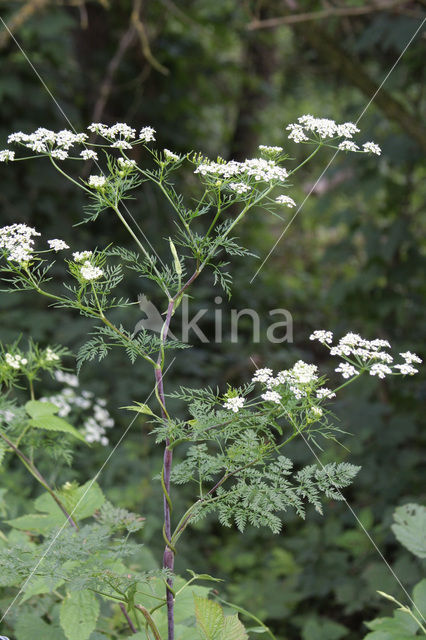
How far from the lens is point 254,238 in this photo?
6.78 m

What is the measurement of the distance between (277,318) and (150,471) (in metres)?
2.78

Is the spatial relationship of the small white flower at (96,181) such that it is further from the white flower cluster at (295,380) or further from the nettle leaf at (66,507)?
the nettle leaf at (66,507)

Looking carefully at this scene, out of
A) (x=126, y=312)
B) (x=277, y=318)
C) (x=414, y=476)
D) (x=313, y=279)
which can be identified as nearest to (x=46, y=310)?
(x=126, y=312)

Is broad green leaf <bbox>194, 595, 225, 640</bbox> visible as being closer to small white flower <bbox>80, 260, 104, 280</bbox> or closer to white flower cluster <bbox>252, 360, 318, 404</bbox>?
white flower cluster <bbox>252, 360, 318, 404</bbox>

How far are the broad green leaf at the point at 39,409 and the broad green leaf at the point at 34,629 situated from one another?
44 cm

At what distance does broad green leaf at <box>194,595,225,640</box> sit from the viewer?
1077 millimetres

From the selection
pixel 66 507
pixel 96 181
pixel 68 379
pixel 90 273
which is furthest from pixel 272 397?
pixel 68 379

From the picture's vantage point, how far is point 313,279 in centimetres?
738

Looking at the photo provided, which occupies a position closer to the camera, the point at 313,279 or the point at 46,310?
the point at 46,310

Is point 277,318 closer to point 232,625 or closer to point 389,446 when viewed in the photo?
point 389,446

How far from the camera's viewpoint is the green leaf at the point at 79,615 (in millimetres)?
1201

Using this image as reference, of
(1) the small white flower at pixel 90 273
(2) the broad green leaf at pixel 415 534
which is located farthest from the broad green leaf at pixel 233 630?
(1) the small white flower at pixel 90 273

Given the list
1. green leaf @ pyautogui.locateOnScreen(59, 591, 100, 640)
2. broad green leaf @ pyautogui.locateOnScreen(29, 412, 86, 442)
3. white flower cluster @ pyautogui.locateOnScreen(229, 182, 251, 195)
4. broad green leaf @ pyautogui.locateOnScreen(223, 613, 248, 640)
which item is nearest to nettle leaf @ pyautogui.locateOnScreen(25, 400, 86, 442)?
broad green leaf @ pyautogui.locateOnScreen(29, 412, 86, 442)

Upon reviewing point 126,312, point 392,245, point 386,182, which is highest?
point 386,182
